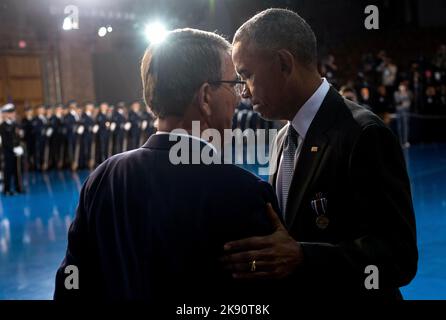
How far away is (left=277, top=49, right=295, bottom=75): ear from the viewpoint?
5.32ft

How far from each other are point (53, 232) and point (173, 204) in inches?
248

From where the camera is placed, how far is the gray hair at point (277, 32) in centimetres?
161

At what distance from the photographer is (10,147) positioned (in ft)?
35.5

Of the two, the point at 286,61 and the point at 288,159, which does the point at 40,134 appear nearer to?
the point at 288,159

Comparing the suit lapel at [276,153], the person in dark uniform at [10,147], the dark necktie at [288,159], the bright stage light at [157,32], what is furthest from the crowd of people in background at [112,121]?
the dark necktie at [288,159]

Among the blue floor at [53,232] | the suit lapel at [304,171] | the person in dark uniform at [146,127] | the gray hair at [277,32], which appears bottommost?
the blue floor at [53,232]

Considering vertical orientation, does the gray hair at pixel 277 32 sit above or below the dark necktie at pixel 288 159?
above

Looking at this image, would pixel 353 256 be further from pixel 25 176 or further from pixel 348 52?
pixel 348 52

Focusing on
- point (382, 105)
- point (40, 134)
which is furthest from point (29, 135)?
point (382, 105)

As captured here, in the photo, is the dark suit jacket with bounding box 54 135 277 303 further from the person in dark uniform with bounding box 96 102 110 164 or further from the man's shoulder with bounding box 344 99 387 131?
the person in dark uniform with bounding box 96 102 110 164

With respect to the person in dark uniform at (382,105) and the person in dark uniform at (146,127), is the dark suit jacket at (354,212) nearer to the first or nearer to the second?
the person in dark uniform at (382,105)

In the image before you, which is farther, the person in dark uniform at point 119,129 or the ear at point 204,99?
the person in dark uniform at point 119,129

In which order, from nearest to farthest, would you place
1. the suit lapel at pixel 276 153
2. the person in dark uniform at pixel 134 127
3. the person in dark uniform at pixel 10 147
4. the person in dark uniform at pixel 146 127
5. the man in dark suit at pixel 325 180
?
the man in dark suit at pixel 325 180, the suit lapel at pixel 276 153, the person in dark uniform at pixel 10 147, the person in dark uniform at pixel 134 127, the person in dark uniform at pixel 146 127

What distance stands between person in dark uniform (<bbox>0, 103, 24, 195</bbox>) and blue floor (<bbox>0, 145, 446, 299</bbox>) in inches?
14.7
